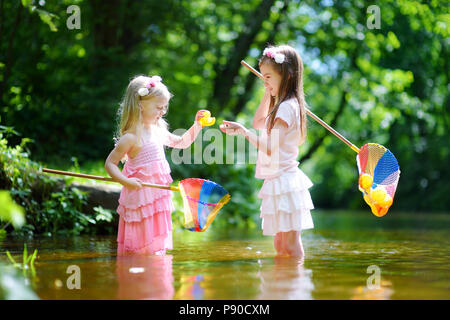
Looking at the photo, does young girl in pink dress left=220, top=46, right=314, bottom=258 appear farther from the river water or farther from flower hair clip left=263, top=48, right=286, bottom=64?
the river water

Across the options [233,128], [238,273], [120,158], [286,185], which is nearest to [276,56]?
[233,128]

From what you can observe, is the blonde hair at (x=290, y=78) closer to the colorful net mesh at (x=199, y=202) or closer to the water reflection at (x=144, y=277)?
the colorful net mesh at (x=199, y=202)

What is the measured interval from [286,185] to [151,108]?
117cm

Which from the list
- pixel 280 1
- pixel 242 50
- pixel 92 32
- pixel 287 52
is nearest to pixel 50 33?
pixel 92 32

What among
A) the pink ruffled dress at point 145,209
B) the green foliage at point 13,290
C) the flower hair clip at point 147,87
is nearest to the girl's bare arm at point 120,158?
the pink ruffled dress at point 145,209

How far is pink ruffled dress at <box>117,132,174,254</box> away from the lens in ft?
12.5

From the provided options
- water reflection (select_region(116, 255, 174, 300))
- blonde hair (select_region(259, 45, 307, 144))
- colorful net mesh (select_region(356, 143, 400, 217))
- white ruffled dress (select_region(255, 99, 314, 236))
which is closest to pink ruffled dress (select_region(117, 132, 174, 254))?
water reflection (select_region(116, 255, 174, 300))

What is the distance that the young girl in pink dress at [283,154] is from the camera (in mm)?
3637

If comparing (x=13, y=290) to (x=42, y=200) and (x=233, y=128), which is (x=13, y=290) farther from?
(x=42, y=200)

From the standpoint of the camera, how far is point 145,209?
12.6ft

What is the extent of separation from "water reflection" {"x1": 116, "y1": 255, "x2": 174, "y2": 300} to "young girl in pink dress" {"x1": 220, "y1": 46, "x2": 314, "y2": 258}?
0.84m

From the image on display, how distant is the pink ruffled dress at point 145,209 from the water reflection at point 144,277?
0.30 metres

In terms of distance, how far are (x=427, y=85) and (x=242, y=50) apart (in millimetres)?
6886
